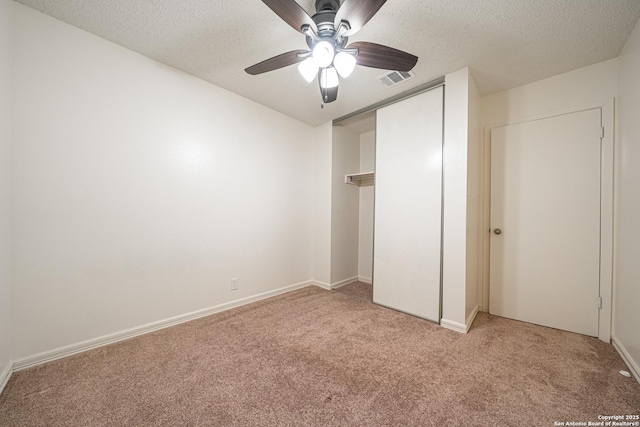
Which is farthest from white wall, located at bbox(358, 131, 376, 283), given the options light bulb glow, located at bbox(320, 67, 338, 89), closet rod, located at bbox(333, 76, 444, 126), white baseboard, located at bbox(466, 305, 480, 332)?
light bulb glow, located at bbox(320, 67, 338, 89)

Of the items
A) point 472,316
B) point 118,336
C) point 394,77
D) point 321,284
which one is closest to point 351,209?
point 321,284

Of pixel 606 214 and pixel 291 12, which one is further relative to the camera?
pixel 606 214

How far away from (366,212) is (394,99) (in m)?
1.78

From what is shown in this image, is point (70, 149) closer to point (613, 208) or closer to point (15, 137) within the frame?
point (15, 137)

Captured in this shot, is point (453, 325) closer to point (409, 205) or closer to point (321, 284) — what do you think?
point (409, 205)

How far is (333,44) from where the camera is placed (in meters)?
1.45

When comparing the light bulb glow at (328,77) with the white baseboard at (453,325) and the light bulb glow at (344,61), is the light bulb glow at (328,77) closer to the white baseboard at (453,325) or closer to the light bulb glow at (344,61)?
the light bulb glow at (344,61)

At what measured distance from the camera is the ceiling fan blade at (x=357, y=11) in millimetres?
1183

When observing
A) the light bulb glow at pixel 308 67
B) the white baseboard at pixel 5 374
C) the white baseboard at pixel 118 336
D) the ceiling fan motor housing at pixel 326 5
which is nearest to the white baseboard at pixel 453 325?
the white baseboard at pixel 118 336

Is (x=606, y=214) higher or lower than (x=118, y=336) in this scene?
higher

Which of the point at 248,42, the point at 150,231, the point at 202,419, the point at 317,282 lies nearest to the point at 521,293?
the point at 317,282

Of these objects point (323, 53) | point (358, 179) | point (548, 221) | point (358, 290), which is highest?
point (323, 53)

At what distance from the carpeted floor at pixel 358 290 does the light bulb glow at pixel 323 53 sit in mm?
2673

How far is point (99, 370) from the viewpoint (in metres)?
1.63
